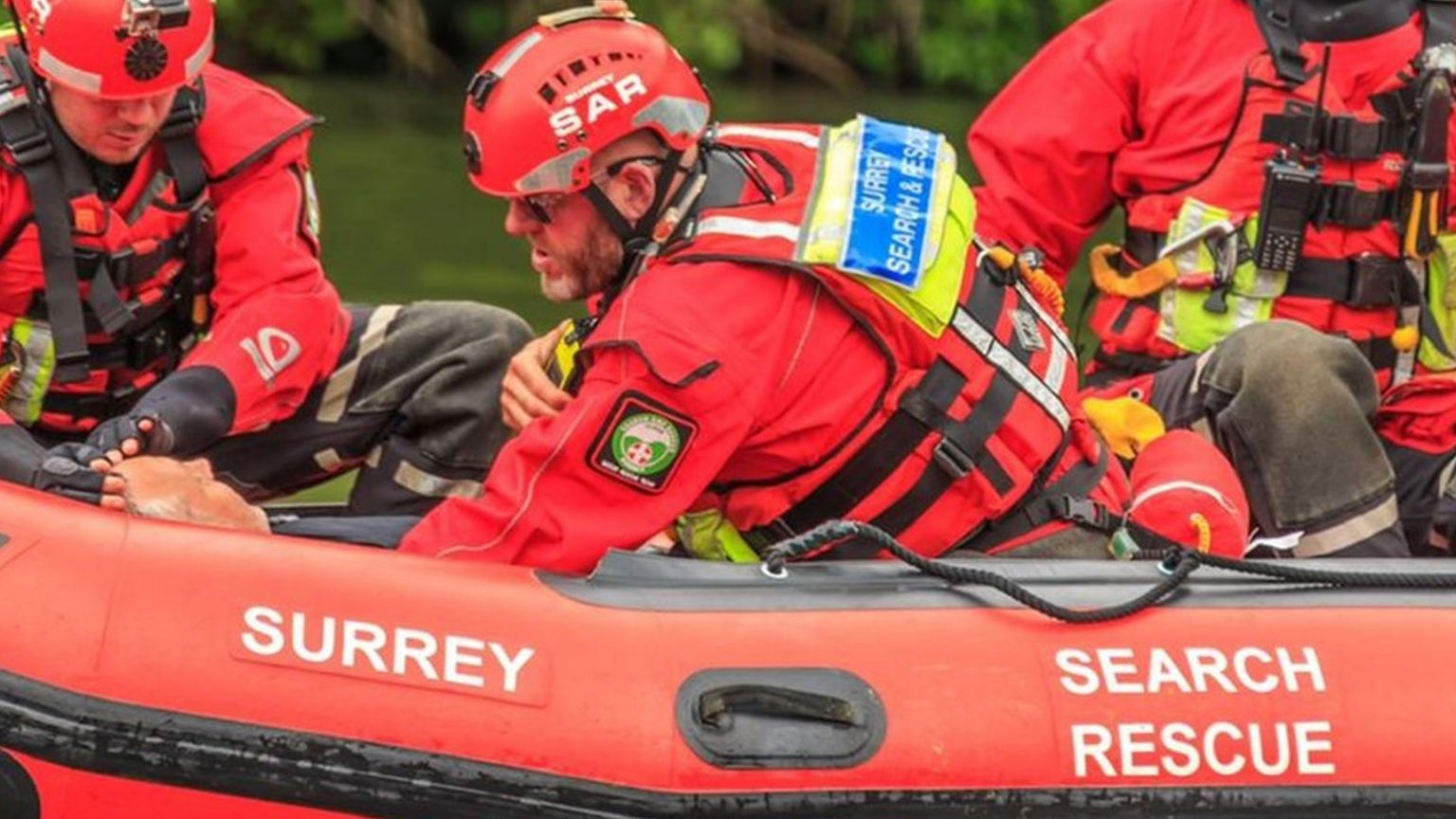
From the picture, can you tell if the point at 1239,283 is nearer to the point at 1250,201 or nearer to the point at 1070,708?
the point at 1250,201

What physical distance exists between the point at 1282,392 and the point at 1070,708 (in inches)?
37.4

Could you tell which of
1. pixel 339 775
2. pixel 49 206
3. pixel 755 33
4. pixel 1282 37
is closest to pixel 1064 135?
pixel 1282 37

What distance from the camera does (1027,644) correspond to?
373 cm

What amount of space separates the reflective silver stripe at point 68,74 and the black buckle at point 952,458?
55.7 inches

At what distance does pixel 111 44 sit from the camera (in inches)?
170

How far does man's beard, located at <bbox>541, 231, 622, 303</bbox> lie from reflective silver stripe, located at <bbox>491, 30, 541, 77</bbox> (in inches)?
9.8

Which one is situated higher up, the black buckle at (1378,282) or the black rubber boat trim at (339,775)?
the black buckle at (1378,282)

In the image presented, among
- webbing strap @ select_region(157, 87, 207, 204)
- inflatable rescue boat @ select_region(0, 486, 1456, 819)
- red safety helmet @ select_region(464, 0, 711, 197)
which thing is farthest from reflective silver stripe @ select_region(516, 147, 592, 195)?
webbing strap @ select_region(157, 87, 207, 204)

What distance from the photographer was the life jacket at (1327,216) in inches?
184

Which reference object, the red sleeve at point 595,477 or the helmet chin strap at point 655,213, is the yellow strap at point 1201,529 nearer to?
the red sleeve at point 595,477

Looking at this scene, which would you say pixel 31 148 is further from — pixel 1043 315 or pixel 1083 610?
pixel 1083 610

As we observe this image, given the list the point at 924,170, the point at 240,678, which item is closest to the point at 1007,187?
the point at 924,170

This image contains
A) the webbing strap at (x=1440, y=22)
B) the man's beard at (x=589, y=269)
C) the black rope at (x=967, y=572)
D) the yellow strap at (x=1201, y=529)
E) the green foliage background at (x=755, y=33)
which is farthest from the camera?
the green foliage background at (x=755, y=33)

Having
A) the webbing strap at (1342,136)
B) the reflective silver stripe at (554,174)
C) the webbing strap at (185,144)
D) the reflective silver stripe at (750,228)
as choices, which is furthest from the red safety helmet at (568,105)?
the webbing strap at (1342,136)
